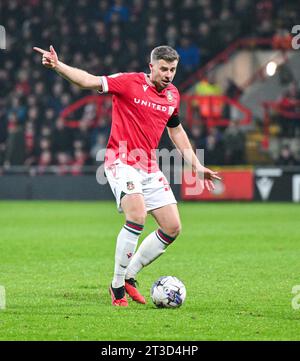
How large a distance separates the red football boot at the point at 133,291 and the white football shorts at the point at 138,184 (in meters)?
0.70

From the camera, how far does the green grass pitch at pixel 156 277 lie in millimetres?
6863

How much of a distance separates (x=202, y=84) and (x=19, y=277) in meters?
15.6

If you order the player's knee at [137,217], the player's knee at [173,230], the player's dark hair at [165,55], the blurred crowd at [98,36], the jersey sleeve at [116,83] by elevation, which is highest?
the blurred crowd at [98,36]

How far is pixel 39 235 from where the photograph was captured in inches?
593

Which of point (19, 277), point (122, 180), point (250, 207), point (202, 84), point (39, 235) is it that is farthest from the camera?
point (202, 84)

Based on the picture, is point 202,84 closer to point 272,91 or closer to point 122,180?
point 272,91

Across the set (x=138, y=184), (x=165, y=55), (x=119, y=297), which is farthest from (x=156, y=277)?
(x=165, y=55)

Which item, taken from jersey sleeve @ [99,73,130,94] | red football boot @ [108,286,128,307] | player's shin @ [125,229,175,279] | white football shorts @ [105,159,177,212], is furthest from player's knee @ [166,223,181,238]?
jersey sleeve @ [99,73,130,94]

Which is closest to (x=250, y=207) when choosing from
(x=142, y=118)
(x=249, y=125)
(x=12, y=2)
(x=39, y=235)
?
(x=249, y=125)

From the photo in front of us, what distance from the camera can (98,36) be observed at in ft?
89.1

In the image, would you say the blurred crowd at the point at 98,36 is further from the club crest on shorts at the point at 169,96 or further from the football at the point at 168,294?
the football at the point at 168,294

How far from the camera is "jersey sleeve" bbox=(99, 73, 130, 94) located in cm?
816

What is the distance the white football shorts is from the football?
0.76 meters

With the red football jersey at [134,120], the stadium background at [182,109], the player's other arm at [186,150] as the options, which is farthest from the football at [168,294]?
the stadium background at [182,109]
